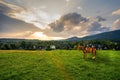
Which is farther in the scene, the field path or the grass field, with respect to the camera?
the grass field

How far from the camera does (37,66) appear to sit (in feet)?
155

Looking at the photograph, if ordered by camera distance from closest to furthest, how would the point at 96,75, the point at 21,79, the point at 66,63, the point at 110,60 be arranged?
1. the point at 21,79
2. the point at 96,75
3. the point at 66,63
4. the point at 110,60

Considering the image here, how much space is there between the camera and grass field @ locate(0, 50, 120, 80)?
133 ft

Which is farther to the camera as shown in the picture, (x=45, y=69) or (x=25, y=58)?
(x=25, y=58)

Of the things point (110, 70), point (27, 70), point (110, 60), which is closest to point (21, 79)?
point (27, 70)

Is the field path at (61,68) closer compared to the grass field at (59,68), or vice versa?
the field path at (61,68)

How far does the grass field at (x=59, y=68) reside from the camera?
40.5 m

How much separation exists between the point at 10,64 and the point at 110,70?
24.2 metres

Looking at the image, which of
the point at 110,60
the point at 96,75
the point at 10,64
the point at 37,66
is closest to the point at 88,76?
the point at 96,75

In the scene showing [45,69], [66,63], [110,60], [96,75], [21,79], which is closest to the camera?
[21,79]

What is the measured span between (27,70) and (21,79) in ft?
16.4

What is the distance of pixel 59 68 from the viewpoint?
45.2m

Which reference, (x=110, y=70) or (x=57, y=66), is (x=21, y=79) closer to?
(x=57, y=66)

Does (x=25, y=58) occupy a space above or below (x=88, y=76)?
above
